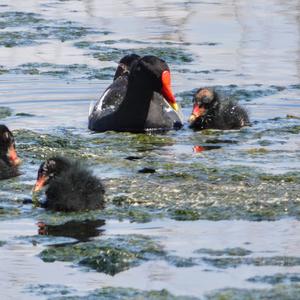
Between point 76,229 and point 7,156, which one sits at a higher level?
point 7,156

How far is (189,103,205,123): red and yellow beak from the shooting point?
13.1 m

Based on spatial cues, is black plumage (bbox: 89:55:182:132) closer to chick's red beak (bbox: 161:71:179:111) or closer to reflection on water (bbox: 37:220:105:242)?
chick's red beak (bbox: 161:71:179:111)

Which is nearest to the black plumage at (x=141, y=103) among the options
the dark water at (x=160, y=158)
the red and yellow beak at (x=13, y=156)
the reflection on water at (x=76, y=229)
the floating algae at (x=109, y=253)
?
the dark water at (x=160, y=158)

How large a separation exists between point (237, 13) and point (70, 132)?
6576 millimetres

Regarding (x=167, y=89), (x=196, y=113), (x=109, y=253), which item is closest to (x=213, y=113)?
(x=196, y=113)

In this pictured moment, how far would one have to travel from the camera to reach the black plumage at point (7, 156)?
35.4 ft

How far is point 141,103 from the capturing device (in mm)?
13711

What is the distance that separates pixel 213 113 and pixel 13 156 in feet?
9.05

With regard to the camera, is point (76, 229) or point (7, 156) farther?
point (7, 156)

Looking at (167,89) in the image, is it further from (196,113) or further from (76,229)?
(76,229)

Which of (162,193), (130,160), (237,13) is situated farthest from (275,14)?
(162,193)

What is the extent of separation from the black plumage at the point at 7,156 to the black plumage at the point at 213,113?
97.1 inches

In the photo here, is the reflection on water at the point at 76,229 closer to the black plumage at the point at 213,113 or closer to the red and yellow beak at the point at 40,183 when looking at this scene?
the red and yellow beak at the point at 40,183

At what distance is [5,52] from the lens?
1648cm
